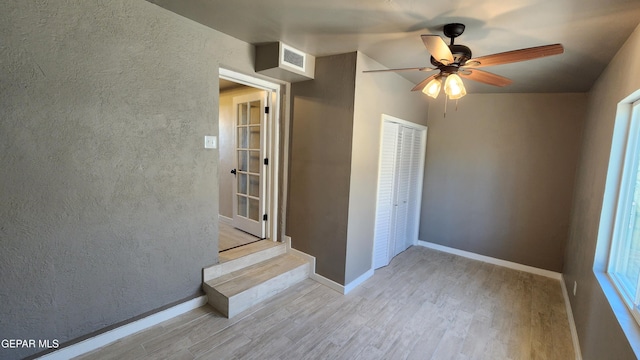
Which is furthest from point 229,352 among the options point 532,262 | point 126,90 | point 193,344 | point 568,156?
point 568,156

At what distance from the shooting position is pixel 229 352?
2.03 metres

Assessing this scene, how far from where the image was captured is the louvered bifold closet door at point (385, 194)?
3326 millimetres

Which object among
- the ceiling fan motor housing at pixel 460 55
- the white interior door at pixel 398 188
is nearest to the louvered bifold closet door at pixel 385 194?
the white interior door at pixel 398 188

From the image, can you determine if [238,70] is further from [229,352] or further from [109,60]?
[229,352]

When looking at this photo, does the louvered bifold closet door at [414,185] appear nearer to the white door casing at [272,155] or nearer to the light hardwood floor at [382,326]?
the light hardwood floor at [382,326]

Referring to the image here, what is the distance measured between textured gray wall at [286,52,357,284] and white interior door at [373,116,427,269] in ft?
2.12

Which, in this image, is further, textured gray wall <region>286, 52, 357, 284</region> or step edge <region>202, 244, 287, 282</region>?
textured gray wall <region>286, 52, 357, 284</region>

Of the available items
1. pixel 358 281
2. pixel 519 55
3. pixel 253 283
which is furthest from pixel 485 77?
pixel 253 283

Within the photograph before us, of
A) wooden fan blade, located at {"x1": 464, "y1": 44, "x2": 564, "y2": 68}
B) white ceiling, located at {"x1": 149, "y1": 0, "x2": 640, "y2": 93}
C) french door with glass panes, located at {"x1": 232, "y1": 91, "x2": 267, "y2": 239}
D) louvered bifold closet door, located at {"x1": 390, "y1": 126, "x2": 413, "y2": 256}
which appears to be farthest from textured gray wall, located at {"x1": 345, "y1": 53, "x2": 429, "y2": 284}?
french door with glass panes, located at {"x1": 232, "y1": 91, "x2": 267, "y2": 239}

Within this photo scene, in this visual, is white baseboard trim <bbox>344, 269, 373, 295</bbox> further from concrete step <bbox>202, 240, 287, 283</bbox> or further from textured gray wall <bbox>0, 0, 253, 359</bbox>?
textured gray wall <bbox>0, 0, 253, 359</bbox>

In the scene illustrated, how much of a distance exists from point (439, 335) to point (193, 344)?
6.55 ft

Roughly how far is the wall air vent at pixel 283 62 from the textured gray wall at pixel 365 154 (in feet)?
1.87

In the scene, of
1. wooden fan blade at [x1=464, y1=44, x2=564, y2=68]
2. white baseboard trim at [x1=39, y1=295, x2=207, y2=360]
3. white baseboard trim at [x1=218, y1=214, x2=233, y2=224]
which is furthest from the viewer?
white baseboard trim at [x1=218, y1=214, x2=233, y2=224]

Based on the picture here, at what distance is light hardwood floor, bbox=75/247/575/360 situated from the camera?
208 cm
